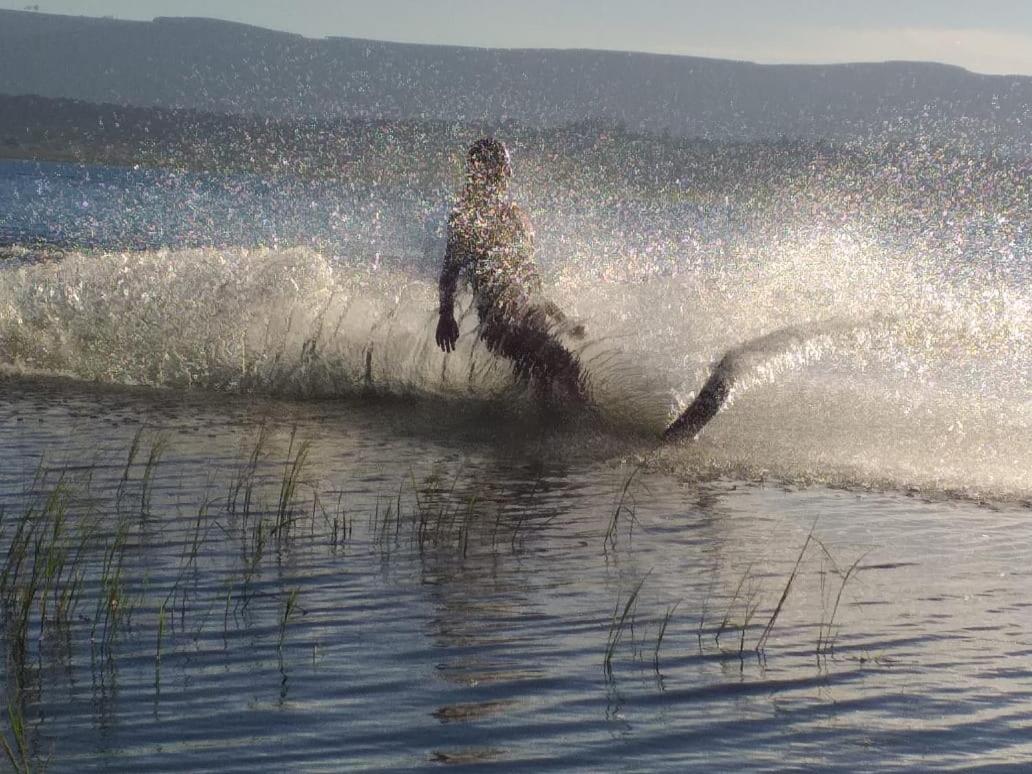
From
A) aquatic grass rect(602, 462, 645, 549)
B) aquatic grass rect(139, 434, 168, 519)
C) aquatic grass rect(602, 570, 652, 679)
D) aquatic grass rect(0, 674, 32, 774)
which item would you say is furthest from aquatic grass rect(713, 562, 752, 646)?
aquatic grass rect(139, 434, 168, 519)

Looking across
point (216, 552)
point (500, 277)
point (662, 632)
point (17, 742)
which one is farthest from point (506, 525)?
point (500, 277)

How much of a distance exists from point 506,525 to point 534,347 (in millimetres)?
4956

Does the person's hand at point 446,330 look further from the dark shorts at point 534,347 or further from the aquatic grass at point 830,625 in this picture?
the aquatic grass at point 830,625

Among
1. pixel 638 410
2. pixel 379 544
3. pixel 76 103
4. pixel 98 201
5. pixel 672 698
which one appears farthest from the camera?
pixel 76 103

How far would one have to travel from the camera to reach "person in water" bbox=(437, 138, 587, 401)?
40.2 ft

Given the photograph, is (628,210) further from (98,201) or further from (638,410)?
(638,410)

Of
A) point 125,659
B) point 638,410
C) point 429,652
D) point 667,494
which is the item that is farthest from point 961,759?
point 638,410

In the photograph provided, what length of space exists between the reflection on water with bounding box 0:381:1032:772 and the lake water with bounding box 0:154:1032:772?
2cm

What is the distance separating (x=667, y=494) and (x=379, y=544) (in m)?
2.44

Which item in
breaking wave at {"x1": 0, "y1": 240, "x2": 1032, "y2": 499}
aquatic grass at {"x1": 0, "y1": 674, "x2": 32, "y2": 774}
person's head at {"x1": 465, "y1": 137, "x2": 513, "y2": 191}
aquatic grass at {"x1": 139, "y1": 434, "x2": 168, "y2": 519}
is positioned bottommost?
aquatic grass at {"x1": 0, "y1": 674, "x2": 32, "y2": 774}

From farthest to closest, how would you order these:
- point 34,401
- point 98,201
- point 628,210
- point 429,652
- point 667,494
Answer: point 98,201
point 628,210
point 34,401
point 667,494
point 429,652

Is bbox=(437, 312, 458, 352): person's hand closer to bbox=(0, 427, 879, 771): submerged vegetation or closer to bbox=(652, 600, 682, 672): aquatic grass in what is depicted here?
bbox=(0, 427, 879, 771): submerged vegetation

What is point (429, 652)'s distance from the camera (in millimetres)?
5875

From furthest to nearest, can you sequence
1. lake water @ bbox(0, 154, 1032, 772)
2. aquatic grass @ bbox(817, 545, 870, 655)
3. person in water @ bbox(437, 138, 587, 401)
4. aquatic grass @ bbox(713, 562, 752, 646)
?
person in water @ bbox(437, 138, 587, 401)
aquatic grass @ bbox(713, 562, 752, 646)
aquatic grass @ bbox(817, 545, 870, 655)
lake water @ bbox(0, 154, 1032, 772)
